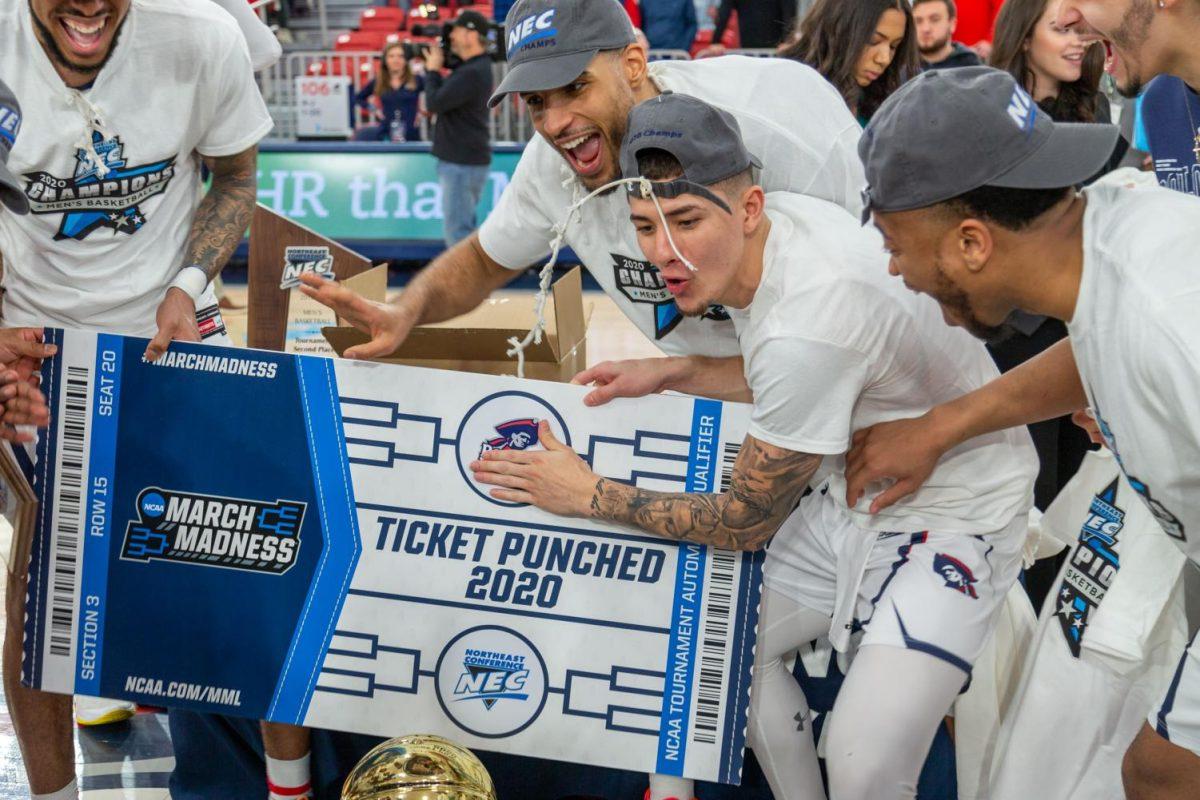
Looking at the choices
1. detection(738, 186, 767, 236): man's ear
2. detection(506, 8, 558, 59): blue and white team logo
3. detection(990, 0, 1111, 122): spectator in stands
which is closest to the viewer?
detection(738, 186, 767, 236): man's ear

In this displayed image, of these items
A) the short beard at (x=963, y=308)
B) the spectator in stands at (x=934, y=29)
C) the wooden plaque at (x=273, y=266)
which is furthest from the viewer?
the spectator in stands at (x=934, y=29)

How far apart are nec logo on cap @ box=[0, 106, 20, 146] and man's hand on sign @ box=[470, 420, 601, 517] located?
1.07m

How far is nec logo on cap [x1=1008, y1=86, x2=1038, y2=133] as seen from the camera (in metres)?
1.90

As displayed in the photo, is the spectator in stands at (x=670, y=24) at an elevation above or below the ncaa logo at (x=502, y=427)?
below

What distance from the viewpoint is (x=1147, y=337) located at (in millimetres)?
1743

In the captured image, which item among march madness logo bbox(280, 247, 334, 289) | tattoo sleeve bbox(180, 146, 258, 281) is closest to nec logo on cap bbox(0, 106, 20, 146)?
tattoo sleeve bbox(180, 146, 258, 281)

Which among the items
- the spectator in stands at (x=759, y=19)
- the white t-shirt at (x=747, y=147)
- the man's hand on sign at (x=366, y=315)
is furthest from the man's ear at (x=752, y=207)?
the spectator in stands at (x=759, y=19)

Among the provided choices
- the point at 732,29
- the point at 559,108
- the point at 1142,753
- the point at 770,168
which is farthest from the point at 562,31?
the point at 732,29

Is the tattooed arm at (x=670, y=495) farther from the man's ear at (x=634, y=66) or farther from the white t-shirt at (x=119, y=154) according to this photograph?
the white t-shirt at (x=119, y=154)

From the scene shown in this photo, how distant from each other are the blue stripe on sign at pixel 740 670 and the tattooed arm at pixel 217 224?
1.27m

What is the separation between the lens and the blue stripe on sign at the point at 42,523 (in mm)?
2607

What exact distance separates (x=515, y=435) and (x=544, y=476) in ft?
0.34

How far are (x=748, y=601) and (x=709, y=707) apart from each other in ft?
0.72

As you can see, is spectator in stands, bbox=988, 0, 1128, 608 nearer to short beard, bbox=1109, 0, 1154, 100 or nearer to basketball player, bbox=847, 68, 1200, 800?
short beard, bbox=1109, 0, 1154, 100
